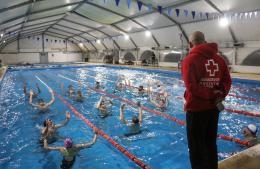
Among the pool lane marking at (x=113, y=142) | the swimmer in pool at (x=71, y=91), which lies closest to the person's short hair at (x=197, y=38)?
the pool lane marking at (x=113, y=142)

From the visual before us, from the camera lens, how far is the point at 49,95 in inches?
520

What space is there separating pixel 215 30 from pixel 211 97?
59.6 feet

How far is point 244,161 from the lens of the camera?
3.36m

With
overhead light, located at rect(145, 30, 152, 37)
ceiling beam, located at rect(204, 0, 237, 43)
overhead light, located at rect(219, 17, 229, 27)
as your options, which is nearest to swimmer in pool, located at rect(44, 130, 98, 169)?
ceiling beam, located at rect(204, 0, 237, 43)

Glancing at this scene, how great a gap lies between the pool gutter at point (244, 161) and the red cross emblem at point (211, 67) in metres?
1.53

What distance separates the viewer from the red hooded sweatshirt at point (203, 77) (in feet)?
7.73

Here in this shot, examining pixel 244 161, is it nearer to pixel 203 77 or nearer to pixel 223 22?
pixel 203 77

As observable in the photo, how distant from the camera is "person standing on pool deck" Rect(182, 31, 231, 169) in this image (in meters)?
2.38

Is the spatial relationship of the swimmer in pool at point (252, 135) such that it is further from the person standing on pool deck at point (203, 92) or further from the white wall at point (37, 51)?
the white wall at point (37, 51)

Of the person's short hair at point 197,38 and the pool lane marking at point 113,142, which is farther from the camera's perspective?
the pool lane marking at point 113,142

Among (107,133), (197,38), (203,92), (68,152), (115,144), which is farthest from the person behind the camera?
(107,133)

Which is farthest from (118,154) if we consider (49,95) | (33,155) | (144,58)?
(144,58)

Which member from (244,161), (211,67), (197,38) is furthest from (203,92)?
(244,161)

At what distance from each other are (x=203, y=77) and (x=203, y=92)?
0.16 meters
